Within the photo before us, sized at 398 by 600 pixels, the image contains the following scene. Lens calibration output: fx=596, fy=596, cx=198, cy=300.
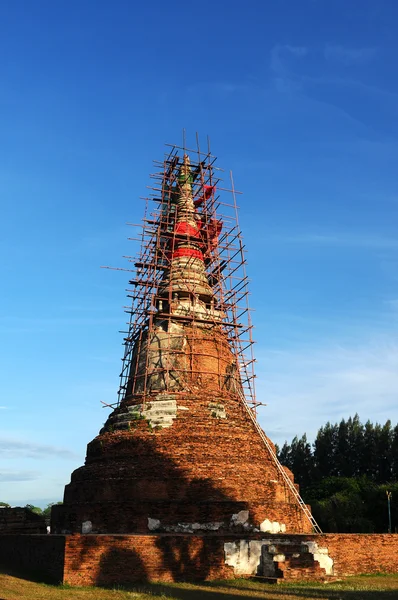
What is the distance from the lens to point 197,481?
19406 millimetres

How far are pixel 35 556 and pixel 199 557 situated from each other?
5.02 metres

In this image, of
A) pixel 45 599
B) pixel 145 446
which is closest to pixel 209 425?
pixel 145 446

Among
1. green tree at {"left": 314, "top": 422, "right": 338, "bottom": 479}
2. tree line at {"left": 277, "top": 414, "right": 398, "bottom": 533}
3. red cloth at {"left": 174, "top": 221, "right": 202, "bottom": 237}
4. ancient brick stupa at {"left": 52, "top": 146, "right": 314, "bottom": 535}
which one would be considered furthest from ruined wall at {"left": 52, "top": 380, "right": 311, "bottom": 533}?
green tree at {"left": 314, "top": 422, "right": 338, "bottom": 479}

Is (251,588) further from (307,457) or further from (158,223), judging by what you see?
(307,457)

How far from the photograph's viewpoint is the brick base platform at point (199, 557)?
49.6ft

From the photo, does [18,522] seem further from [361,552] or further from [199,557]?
[361,552]

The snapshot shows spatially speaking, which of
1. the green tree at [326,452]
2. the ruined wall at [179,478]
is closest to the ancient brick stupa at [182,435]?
the ruined wall at [179,478]

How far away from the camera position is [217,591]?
14.0 metres

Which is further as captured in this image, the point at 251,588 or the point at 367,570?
the point at 367,570

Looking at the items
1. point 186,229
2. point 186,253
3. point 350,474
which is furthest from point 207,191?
point 350,474

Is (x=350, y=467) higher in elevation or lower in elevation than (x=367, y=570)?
higher

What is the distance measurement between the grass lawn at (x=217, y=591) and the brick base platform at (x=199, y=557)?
52 cm

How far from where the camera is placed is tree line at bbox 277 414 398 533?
38.3m

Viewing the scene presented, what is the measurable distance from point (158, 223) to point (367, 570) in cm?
1880
